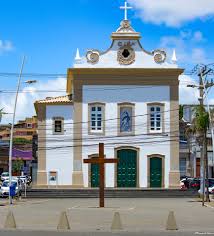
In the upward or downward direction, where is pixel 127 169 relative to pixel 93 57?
downward

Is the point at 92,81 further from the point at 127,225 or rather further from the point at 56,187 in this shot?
the point at 127,225

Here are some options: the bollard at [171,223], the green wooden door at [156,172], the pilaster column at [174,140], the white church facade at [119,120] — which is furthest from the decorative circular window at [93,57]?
the bollard at [171,223]

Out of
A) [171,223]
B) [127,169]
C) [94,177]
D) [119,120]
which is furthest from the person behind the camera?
[119,120]

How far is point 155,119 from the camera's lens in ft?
185

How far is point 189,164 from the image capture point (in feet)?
291

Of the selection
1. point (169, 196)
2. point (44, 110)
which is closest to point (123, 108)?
point (44, 110)

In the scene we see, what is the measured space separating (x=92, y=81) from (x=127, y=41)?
15.7 ft

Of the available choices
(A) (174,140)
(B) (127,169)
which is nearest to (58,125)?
(B) (127,169)

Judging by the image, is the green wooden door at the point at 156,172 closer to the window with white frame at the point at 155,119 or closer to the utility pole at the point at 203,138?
the window with white frame at the point at 155,119

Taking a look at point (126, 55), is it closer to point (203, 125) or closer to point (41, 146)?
point (41, 146)

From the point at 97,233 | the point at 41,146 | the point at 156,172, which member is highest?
the point at 41,146

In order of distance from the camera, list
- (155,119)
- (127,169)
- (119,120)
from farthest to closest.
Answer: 1. (155,119)
2. (119,120)
3. (127,169)

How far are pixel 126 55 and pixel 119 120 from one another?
5.88m

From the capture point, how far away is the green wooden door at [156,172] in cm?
5578
